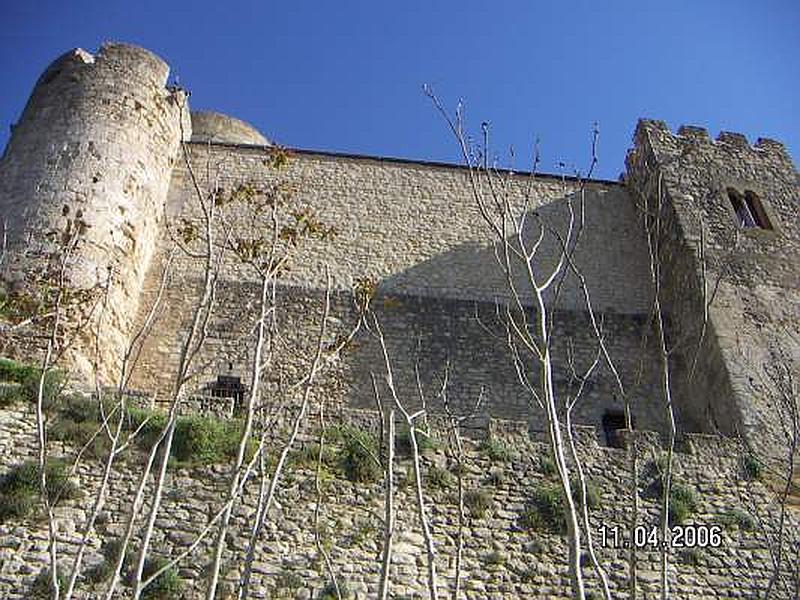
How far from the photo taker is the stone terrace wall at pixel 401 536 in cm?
793

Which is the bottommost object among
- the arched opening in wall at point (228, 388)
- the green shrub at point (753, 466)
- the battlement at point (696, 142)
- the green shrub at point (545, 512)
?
the green shrub at point (545, 512)

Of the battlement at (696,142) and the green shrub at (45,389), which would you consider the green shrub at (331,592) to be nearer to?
the green shrub at (45,389)

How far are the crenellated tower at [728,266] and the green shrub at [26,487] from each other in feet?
23.6

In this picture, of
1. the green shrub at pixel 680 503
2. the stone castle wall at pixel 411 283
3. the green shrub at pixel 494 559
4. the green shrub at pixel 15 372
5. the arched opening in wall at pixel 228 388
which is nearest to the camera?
the green shrub at pixel 494 559

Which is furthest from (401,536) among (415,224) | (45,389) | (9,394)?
(415,224)

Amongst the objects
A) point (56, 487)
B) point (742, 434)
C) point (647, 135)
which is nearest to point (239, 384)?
point (56, 487)

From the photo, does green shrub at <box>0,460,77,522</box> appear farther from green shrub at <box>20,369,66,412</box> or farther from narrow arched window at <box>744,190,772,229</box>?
narrow arched window at <box>744,190,772,229</box>

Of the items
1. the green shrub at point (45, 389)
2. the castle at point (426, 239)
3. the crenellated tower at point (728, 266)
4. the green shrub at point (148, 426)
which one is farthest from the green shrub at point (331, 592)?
the crenellated tower at point (728, 266)

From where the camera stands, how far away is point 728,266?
531 inches

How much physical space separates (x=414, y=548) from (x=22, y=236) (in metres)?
7.09

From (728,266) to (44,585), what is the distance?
34.2ft

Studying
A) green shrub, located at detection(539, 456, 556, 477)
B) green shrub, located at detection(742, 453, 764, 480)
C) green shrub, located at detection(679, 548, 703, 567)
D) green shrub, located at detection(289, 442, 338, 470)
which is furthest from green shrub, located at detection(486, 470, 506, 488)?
green shrub, located at detection(742, 453, 764, 480)

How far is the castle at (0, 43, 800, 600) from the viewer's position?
12367 millimetres

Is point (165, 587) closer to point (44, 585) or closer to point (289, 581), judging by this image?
point (44, 585)
